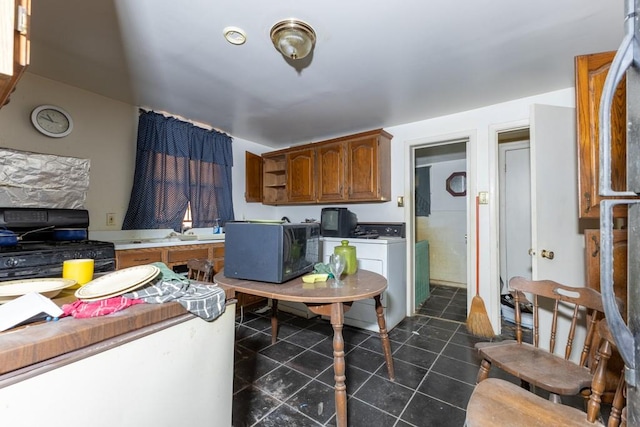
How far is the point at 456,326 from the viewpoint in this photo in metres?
2.75

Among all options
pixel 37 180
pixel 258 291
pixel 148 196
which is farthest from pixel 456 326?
pixel 37 180

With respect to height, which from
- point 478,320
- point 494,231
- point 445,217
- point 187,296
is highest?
point 445,217

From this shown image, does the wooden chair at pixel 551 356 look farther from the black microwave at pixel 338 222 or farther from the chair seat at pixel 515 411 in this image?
the black microwave at pixel 338 222

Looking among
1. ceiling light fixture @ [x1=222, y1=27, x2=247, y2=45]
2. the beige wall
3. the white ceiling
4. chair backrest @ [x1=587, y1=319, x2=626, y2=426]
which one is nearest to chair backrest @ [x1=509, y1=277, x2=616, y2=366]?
chair backrest @ [x1=587, y1=319, x2=626, y2=426]

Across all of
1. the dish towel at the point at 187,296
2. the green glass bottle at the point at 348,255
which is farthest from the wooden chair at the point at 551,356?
the dish towel at the point at 187,296

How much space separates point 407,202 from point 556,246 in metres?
1.43

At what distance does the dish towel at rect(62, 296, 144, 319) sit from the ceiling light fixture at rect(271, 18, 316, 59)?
1.52 m

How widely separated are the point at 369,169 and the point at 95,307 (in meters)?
2.70

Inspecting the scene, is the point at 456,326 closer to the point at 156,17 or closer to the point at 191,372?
the point at 191,372

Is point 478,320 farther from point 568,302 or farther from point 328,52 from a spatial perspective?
point 328,52

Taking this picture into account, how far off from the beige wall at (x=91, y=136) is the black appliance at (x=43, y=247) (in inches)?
15.1

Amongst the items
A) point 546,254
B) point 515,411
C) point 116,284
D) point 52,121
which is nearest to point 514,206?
point 546,254

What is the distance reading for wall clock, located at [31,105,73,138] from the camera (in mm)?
2127

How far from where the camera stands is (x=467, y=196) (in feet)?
9.09
